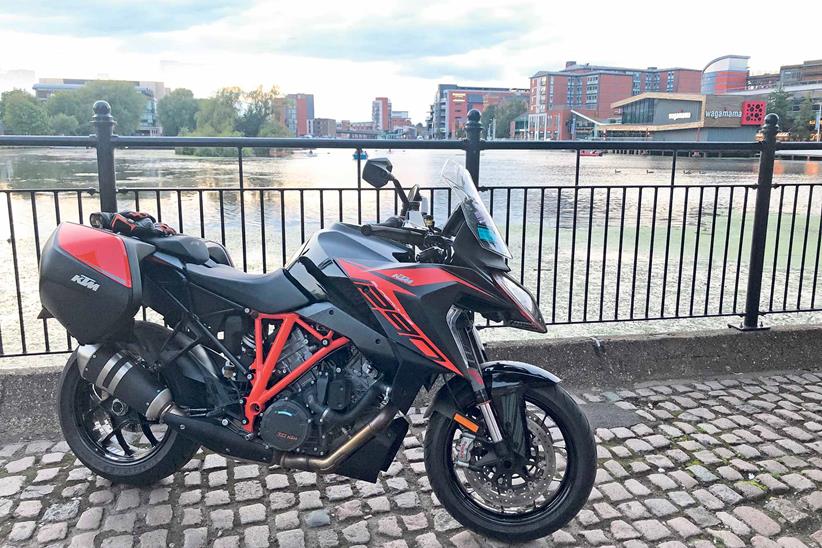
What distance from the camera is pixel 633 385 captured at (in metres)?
4.58

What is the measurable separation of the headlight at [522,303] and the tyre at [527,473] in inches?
11.3

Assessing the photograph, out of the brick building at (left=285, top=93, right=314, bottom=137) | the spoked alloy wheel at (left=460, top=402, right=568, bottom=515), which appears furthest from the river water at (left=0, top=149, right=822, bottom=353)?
the brick building at (left=285, top=93, right=314, bottom=137)

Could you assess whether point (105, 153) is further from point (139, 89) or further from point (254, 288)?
point (139, 89)

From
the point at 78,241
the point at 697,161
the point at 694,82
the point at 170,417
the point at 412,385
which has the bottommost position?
the point at 170,417

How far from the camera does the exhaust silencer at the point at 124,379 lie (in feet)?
9.27

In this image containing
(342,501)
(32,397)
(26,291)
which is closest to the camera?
(342,501)

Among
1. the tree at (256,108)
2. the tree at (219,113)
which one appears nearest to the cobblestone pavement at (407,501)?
the tree at (256,108)

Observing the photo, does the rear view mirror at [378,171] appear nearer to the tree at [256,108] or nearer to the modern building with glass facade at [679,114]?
the tree at [256,108]

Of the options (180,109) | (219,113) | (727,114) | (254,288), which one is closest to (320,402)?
(254,288)

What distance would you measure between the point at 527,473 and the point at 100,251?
6.36 feet

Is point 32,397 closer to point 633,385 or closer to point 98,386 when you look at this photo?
point 98,386

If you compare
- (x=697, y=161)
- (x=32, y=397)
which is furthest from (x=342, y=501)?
(x=697, y=161)

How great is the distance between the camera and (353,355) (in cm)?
261

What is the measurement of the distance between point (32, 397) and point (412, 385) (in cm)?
256
